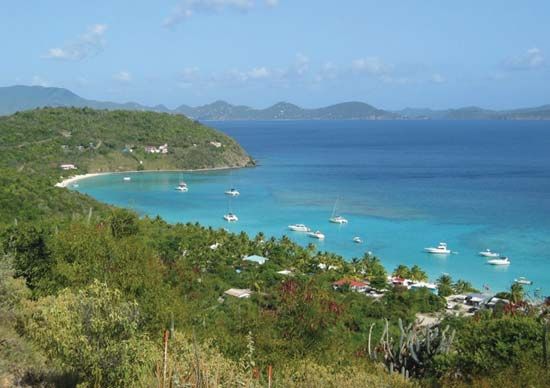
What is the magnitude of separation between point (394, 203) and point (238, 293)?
120 ft

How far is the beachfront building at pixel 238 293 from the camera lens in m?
29.0

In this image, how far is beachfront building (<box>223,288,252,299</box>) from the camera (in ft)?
95.2

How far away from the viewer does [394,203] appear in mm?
62688

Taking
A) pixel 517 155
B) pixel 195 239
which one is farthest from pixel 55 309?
pixel 517 155

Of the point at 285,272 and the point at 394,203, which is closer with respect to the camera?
the point at 285,272

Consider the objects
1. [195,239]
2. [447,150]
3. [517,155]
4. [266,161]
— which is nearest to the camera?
[195,239]

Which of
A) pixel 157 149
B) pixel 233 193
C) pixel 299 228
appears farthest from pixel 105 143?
pixel 299 228

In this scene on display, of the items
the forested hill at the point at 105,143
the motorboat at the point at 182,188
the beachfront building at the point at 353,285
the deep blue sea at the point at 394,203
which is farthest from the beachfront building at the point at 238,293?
the forested hill at the point at 105,143

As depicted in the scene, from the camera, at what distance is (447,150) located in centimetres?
12612

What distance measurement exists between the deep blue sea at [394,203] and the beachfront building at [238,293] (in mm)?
14692

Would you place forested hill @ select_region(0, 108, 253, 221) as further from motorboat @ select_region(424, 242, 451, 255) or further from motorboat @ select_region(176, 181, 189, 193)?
motorboat @ select_region(424, 242, 451, 255)

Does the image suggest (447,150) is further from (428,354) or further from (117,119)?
(428,354)

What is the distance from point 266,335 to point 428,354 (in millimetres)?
4303

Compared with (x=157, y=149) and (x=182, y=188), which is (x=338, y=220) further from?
(x=157, y=149)
